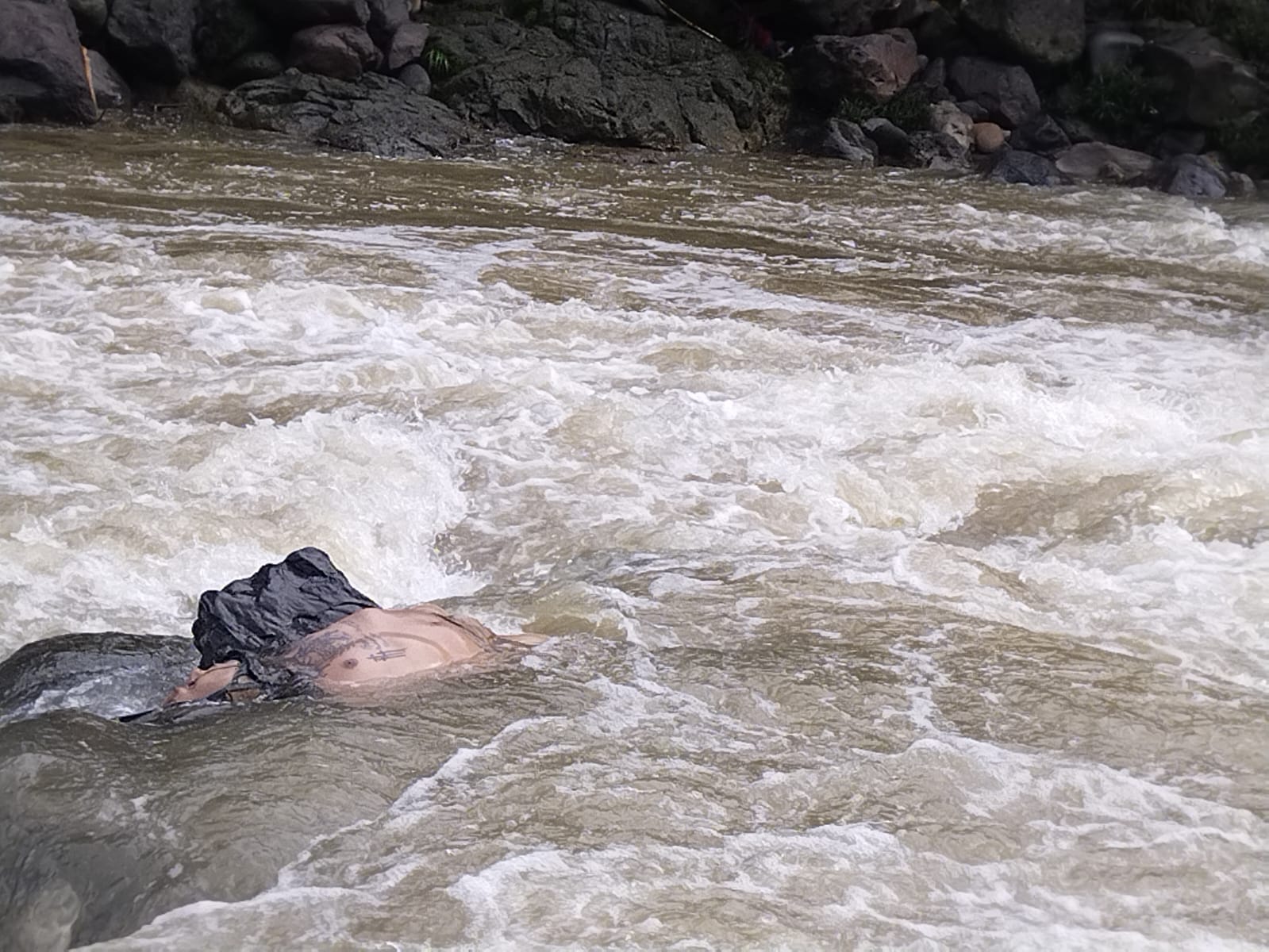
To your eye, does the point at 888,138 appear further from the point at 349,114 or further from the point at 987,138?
the point at 349,114

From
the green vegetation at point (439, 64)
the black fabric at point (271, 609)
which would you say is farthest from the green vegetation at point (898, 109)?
the black fabric at point (271, 609)

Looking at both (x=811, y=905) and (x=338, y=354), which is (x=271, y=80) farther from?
(x=811, y=905)

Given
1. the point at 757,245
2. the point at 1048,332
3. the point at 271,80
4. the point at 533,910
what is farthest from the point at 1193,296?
the point at 271,80

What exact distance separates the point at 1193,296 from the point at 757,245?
2.55 metres


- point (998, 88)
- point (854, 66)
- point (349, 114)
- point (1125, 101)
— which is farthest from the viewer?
point (998, 88)

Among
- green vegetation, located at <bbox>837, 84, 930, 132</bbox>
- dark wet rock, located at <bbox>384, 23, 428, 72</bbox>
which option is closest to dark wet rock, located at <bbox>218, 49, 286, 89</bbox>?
dark wet rock, located at <bbox>384, 23, 428, 72</bbox>

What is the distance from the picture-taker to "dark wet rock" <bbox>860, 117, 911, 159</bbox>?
1295 cm

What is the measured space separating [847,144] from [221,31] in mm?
5770

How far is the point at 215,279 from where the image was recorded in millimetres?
6617

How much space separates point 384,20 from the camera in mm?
12891

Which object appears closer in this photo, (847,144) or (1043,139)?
(847,144)

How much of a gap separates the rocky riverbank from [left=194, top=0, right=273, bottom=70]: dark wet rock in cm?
2

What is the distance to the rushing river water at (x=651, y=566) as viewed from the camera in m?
2.34

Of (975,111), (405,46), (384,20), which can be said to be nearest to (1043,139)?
(975,111)
